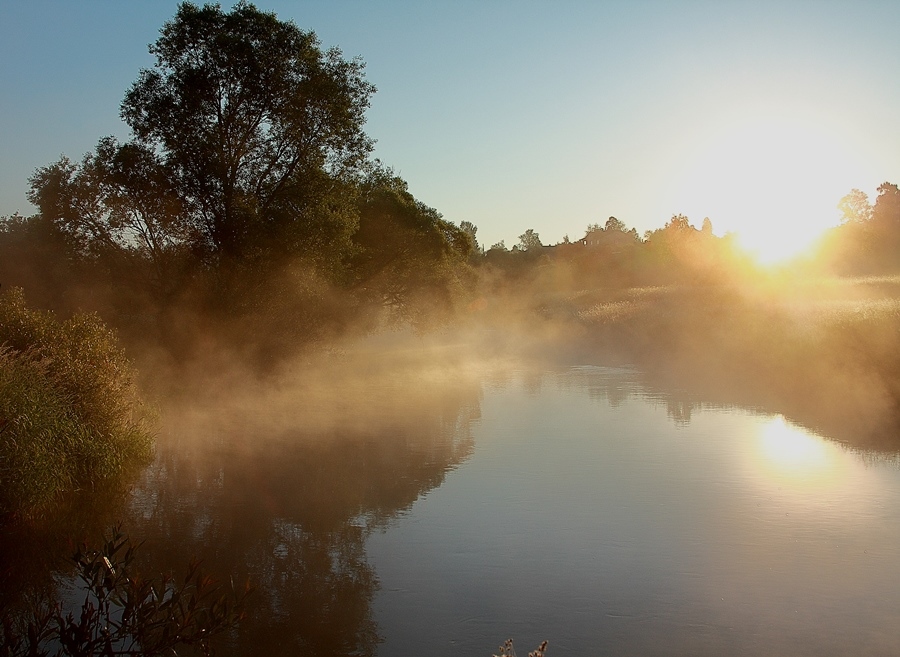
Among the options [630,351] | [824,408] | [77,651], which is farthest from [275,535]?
[630,351]

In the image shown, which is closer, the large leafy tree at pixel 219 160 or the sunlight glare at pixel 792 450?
the sunlight glare at pixel 792 450

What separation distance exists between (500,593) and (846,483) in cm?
747

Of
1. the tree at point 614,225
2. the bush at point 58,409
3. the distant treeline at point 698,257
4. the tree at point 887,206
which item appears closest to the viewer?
the bush at point 58,409

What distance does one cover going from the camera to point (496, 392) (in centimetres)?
2561

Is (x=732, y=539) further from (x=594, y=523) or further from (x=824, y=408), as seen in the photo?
(x=824, y=408)

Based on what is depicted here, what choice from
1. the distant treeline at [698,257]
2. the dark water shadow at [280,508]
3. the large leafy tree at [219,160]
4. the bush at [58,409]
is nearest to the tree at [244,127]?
the large leafy tree at [219,160]

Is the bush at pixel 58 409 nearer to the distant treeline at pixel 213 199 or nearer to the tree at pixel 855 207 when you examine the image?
the distant treeline at pixel 213 199

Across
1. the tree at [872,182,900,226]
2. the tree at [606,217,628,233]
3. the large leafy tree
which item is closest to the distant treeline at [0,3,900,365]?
the large leafy tree

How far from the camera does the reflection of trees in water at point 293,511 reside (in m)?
8.01

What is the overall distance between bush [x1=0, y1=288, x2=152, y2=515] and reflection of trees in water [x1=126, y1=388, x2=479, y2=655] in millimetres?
992

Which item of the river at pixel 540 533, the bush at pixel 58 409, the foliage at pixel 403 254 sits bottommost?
the river at pixel 540 533

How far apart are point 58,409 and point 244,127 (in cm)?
1495

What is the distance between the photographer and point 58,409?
456 inches

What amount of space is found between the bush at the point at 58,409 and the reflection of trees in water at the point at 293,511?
99 centimetres
